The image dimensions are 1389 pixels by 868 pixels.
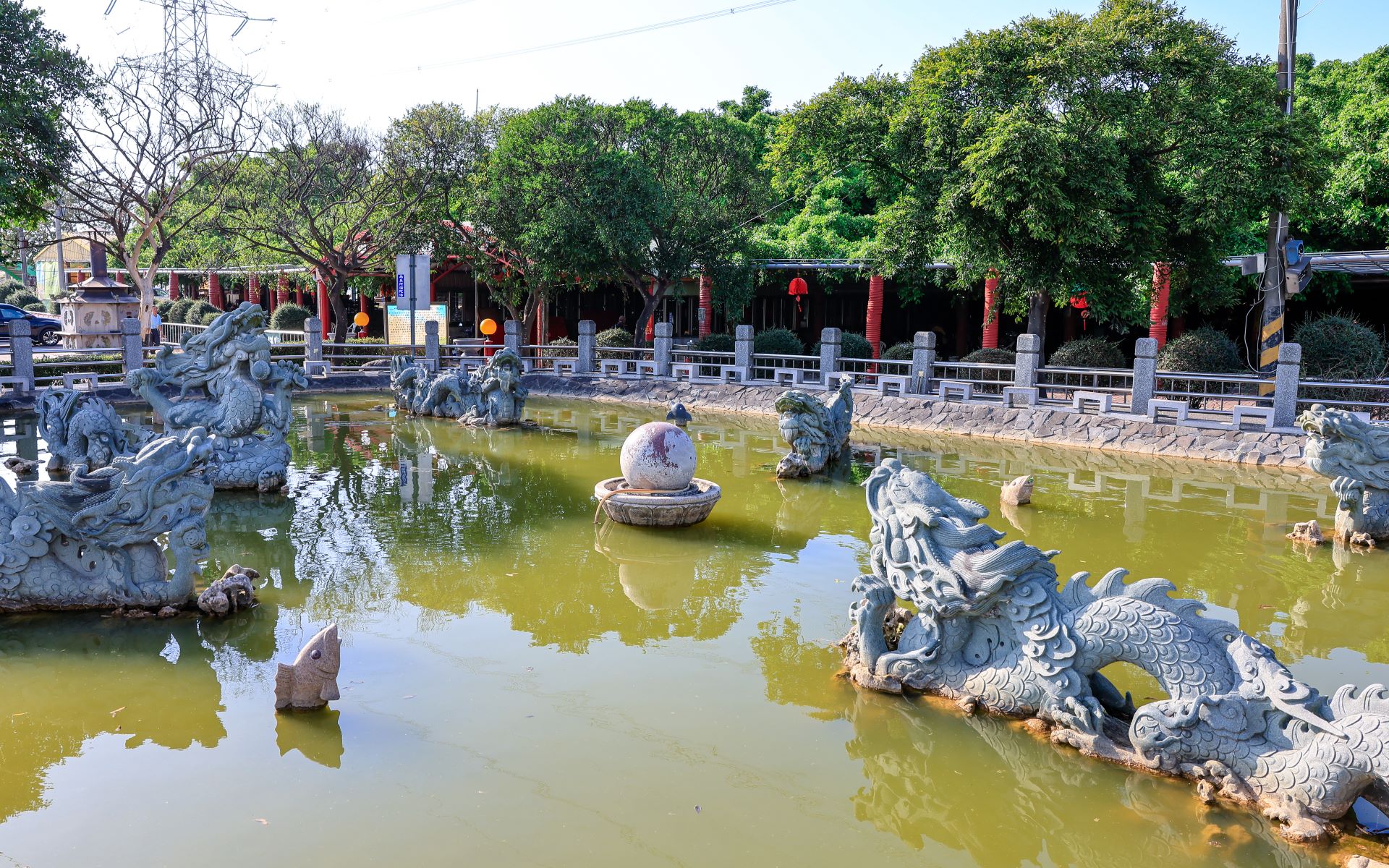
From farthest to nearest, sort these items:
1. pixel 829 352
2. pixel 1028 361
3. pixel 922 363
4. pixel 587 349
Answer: pixel 587 349 < pixel 829 352 < pixel 922 363 < pixel 1028 361

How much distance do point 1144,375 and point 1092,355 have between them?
3.40 metres

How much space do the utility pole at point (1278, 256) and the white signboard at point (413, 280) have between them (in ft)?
56.1

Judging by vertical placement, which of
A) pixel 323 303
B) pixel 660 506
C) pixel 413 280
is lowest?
pixel 660 506

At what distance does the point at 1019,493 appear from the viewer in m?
12.0

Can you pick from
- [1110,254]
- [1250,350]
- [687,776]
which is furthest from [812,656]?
[1250,350]

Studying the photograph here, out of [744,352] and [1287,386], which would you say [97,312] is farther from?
[1287,386]

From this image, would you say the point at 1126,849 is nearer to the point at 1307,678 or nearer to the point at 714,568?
the point at 1307,678

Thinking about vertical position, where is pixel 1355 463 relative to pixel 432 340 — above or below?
below

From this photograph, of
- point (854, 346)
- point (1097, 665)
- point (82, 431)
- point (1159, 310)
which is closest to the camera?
point (1097, 665)

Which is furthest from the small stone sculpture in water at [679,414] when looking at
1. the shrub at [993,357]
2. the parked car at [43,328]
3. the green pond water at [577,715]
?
the parked car at [43,328]

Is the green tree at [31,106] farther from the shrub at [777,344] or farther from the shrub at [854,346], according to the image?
the shrub at [854,346]

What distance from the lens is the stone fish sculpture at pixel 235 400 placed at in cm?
1179

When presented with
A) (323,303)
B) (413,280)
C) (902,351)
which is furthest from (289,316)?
(902,351)

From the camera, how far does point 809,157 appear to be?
20828 millimetres
